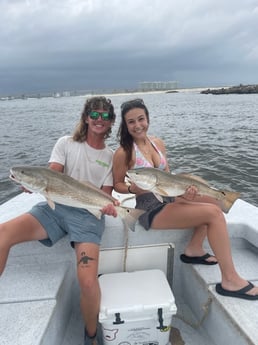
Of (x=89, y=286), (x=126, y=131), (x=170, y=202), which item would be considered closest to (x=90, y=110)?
(x=126, y=131)

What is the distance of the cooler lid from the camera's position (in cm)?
297

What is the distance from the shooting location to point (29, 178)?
308cm

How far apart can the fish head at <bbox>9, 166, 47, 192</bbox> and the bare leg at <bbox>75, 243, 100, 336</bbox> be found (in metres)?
0.71

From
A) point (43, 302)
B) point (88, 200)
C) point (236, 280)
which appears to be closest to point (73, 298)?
point (43, 302)

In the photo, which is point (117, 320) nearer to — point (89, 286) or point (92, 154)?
point (89, 286)

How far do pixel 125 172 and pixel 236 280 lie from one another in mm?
1596

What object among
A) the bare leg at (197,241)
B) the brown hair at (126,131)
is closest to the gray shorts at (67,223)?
the brown hair at (126,131)

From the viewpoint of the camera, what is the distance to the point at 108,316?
9.69 ft

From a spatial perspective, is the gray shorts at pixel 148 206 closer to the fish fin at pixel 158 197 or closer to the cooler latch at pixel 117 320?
the fish fin at pixel 158 197

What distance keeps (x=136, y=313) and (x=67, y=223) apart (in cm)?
112

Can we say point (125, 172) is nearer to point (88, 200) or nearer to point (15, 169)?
point (88, 200)

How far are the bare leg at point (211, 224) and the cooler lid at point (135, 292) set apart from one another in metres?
0.54

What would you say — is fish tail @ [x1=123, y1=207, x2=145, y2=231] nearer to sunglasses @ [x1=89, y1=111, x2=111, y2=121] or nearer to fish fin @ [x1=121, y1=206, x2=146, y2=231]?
fish fin @ [x1=121, y1=206, x2=146, y2=231]

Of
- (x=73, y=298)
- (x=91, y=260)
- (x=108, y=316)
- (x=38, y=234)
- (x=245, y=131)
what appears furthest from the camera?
(x=245, y=131)
